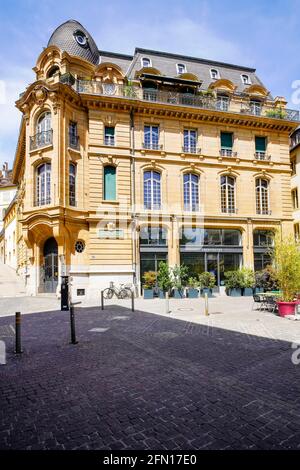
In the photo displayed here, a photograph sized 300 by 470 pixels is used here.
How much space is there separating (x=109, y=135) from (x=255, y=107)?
12.0 metres

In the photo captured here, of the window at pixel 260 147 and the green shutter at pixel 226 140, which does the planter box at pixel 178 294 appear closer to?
the green shutter at pixel 226 140

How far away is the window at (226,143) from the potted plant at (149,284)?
10.7 m

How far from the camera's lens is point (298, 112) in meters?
23.9

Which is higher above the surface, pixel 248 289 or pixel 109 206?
pixel 109 206

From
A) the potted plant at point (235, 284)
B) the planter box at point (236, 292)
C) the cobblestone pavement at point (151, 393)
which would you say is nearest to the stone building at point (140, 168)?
the potted plant at point (235, 284)

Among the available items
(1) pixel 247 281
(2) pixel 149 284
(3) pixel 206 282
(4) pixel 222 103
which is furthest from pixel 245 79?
(2) pixel 149 284

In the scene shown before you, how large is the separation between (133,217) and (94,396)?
15897 millimetres

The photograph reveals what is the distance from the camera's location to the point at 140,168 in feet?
67.5

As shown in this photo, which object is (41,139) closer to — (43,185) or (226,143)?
(43,185)

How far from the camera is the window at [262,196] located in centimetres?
2285

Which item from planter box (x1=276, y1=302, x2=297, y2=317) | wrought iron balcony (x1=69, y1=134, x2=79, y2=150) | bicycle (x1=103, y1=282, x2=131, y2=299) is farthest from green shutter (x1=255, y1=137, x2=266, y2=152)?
planter box (x1=276, y1=302, x2=297, y2=317)
